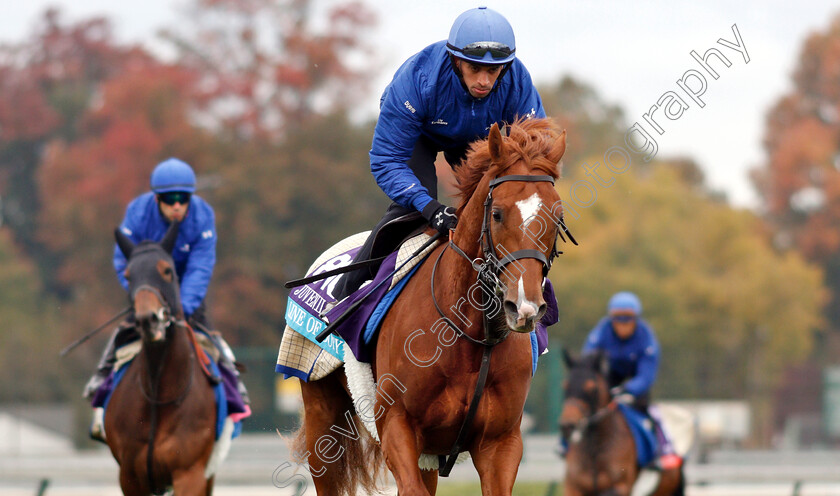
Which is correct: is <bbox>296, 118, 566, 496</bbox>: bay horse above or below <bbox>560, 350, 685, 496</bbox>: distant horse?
below

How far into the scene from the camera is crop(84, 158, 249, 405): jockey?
31.6ft

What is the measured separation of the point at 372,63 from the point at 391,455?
31.6 m

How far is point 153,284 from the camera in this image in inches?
341

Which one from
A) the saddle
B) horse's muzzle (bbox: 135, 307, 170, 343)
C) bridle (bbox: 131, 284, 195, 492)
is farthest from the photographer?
bridle (bbox: 131, 284, 195, 492)

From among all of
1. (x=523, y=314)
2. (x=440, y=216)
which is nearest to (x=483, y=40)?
(x=440, y=216)

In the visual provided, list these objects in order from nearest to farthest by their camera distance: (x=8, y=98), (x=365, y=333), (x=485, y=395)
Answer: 1. (x=485, y=395)
2. (x=365, y=333)
3. (x=8, y=98)

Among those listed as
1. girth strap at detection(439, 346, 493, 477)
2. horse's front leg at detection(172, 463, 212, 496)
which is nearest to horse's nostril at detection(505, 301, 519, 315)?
girth strap at detection(439, 346, 493, 477)

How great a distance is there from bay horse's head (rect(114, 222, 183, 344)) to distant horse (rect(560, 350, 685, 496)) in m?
5.02

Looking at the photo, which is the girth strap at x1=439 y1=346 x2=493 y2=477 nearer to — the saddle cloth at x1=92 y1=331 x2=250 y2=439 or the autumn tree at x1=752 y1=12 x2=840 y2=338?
the saddle cloth at x1=92 y1=331 x2=250 y2=439

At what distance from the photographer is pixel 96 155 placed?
37.5 meters

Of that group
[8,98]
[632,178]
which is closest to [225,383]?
[632,178]

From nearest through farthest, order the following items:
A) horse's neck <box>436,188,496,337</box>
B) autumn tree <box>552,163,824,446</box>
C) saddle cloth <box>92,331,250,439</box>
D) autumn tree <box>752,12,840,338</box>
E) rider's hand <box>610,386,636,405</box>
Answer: horse's neck <box>436,188,496,337</box>, saddle cloth <box>92,331,250,439</box>, rider's hand <box>610,386,636,405</box>, autumn tree <box>552,163,824,446</box>, autumn tree <box>752,12,840,338</box>

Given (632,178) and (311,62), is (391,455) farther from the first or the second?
(632,178)

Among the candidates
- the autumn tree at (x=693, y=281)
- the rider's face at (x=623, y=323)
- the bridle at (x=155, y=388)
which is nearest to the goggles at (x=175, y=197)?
the bridle at (x=155, y=388)
